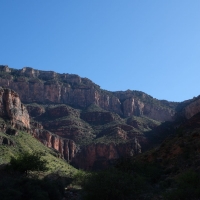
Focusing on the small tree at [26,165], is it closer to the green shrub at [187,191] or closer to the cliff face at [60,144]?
the green shrub at [187,191]

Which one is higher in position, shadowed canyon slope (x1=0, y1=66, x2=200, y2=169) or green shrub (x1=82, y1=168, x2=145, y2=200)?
shadowed canyon slope (x1=0, y1=66, x2=200, y2=169)

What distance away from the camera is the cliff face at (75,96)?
154 m

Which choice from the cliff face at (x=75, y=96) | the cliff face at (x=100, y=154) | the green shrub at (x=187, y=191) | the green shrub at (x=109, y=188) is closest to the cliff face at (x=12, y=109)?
the cliff face at (x=100, y=154)

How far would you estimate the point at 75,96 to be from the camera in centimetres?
16350

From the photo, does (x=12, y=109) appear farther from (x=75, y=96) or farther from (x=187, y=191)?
(x=75, y=96)

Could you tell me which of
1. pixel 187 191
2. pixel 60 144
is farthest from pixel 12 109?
pixel 187 191

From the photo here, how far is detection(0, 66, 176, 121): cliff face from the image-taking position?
154500 mm

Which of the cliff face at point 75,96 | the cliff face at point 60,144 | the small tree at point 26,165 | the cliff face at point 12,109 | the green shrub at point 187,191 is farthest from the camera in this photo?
the cliff face at point 75,96

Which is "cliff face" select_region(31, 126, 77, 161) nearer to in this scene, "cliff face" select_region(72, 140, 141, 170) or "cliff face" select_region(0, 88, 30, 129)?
"cliff face" select_region(72, 140, 141, 170)

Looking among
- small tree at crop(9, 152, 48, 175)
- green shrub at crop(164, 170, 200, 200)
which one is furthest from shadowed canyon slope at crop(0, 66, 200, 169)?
green shrub at crop(164, 170, 200, 200)

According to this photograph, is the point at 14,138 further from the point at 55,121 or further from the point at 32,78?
the point at 32,78

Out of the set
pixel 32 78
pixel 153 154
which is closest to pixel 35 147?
pixel 153 154

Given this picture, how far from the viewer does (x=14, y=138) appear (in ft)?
224

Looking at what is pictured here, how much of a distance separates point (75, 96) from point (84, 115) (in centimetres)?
3016
